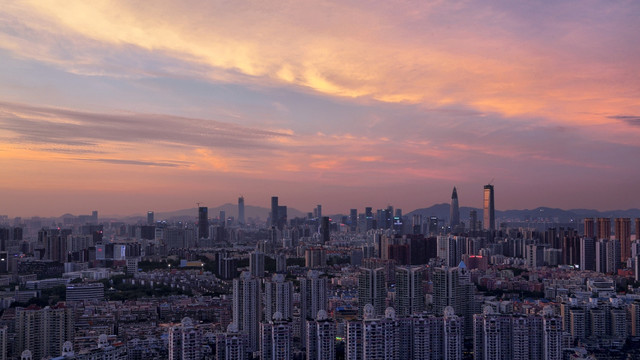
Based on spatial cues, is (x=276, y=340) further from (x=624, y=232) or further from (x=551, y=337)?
(x=624, y=232)

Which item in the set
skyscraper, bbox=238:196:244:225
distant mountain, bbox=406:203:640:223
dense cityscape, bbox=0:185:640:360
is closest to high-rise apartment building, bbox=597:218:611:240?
dense cityscape, bbox=0:185:640:360

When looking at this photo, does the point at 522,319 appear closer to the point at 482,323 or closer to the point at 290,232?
the point at 482,323

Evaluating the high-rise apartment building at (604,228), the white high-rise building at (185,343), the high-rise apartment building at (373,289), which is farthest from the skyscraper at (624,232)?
the white high-rise building at (185,343)

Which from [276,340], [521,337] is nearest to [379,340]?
[276,340]

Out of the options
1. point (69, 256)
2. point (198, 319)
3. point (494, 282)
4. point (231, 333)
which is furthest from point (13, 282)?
point (494, 282)

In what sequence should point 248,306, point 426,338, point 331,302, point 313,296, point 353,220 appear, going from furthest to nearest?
1. point 353,220
2. point 331,302
3. point 313,296
4. point 248,306
5. point 426,338
